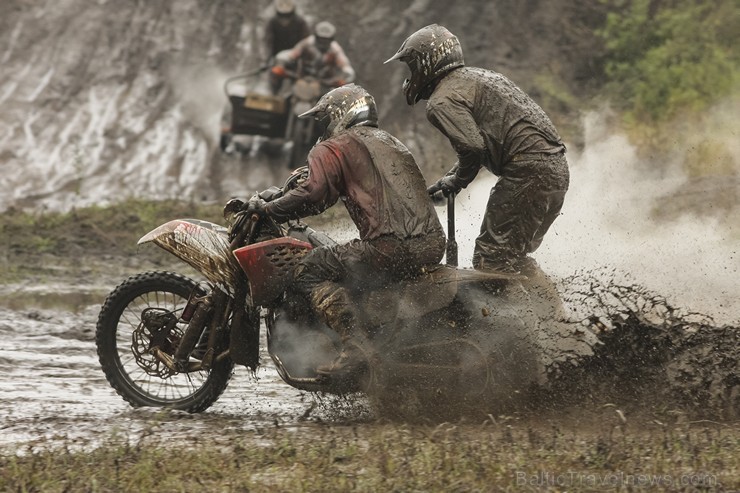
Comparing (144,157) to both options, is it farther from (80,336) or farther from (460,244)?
(460,244)

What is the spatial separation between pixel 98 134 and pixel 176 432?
13751 millimetres

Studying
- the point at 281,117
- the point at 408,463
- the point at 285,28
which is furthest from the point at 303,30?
the point at 408,463

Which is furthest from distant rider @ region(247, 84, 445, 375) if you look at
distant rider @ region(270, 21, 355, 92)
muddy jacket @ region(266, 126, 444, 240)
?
distant rider @ region(270, 21, 355, 92)

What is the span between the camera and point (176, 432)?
6906 mm

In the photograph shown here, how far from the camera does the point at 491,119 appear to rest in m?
7.36

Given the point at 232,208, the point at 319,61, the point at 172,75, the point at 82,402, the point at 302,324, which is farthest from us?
the point at 172,75

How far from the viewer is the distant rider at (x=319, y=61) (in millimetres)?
19844

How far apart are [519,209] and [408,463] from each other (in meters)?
2.25

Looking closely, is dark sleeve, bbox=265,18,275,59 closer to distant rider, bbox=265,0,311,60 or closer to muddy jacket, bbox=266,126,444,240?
distant rider, bbox=265,0,311,60

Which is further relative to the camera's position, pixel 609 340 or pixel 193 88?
pixel 193 88

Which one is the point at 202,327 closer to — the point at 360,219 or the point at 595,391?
the point at 360,219

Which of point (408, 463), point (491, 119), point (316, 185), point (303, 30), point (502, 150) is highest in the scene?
point (303, 30)

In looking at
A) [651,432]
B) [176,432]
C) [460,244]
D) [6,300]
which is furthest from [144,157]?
[651,432]

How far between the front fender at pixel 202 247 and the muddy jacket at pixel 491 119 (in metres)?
1.54
